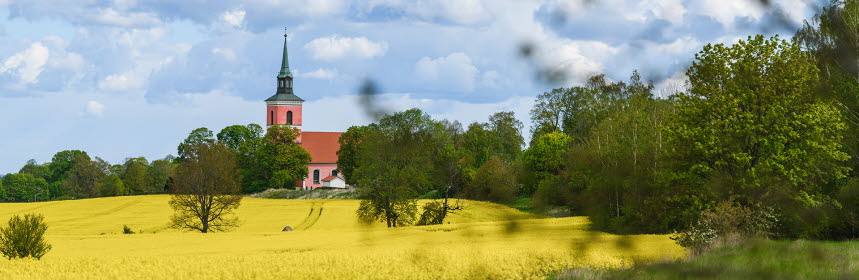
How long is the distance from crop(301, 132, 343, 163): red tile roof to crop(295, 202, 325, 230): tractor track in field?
47.8 meters

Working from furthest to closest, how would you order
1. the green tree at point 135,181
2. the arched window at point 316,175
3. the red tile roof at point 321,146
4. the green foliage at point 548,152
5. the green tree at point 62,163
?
the green tree at point 62,163 → the arched window at point 316,175 → the red tile roof at point 321,146 → the green tree at point 135,181 → the green foliage at point 548,152

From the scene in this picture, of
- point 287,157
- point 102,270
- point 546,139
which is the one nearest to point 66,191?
point 287,157

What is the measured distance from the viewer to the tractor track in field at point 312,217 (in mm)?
63362

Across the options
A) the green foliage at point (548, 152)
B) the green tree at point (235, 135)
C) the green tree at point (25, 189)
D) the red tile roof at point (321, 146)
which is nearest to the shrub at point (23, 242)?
the green foliage at point (548, 152)

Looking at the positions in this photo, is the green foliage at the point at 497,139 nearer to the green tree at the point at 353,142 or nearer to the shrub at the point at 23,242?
the green tree at the point at 353,142

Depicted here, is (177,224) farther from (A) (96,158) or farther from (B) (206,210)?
(A) (96,158)

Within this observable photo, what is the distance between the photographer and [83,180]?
13825cm

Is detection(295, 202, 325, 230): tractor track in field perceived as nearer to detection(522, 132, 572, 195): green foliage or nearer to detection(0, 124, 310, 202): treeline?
detection(0, 124, 310, 202): treeline

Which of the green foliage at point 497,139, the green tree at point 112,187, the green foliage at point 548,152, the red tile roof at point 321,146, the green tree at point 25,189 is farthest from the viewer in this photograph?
the green tree at point 25,189

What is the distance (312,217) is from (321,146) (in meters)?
66.9

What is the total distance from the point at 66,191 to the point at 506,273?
14131cm

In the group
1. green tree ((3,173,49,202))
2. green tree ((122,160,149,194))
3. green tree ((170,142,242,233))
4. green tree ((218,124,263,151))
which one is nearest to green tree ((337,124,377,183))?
green tree ((170,142,242,233))

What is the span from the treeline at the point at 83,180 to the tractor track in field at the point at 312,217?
51481 millimetres

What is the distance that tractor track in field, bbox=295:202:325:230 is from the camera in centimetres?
6336
